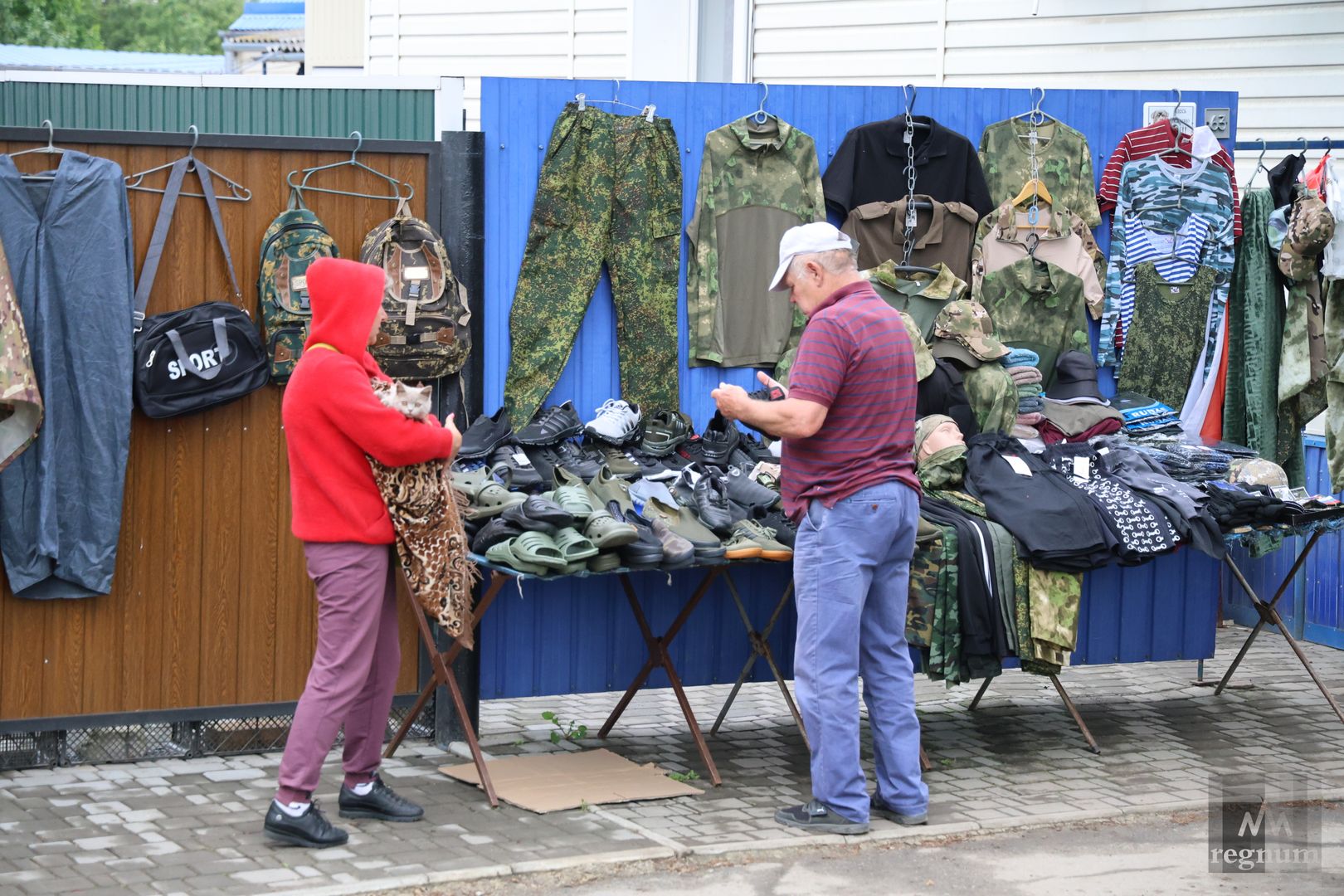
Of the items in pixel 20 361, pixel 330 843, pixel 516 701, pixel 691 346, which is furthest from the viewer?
pixel 516 701

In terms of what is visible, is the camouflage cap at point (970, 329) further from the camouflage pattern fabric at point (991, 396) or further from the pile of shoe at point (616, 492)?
the pile of shoe at point (616, 492)

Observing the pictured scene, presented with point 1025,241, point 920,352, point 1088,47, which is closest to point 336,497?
point 920,352

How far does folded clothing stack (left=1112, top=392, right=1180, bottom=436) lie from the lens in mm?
7602

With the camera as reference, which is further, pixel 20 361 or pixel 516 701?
pixel 516 701

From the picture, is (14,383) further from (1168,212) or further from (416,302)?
(1168,212)

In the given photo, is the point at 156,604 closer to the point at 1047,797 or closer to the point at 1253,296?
the point at 1047,797

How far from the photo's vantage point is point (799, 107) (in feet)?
24.4

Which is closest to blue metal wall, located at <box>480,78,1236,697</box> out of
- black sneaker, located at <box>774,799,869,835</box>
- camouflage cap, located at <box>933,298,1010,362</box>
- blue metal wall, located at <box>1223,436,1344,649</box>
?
camouflage cap, located at <box>933,298,1010,362</box>

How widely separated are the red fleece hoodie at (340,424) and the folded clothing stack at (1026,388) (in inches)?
122

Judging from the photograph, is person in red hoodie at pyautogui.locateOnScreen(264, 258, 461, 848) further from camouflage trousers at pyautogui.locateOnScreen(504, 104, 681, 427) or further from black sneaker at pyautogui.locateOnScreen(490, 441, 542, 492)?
camouflage trousers at pyautogui.locateOnScreen(504, 104, 681, 427)

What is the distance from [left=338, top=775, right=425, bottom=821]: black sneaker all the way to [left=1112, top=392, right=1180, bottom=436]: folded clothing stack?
3883mm

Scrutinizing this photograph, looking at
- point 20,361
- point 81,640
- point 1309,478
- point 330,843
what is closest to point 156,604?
point 81,640

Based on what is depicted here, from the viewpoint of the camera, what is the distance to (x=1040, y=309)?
25.2 feet

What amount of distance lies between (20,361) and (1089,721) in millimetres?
5052
